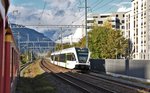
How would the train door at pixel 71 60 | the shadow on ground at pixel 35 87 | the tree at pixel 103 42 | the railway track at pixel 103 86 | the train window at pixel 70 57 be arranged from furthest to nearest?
the tree at pixel 103 42, the train window at pixel 70 57, the train door at pixel 71 60, the railway track at pixel 103 86, the shadow on ground at pixel 35 87

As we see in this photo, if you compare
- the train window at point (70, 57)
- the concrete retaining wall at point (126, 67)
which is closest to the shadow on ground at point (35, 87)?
the concrete retaining wall at point (126, 67)

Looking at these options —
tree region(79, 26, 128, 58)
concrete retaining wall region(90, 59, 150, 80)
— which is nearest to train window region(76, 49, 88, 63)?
concrete retaining wall region(90, 59, 150, 80)

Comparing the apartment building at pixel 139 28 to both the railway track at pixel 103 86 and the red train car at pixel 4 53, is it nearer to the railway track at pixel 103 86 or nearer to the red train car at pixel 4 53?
the railway track at pixel 103 86

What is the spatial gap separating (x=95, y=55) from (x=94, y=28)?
807 cm

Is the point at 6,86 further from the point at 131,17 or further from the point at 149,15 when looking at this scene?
the point at 131,17

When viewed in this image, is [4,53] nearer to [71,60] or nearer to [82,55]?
[82,55]

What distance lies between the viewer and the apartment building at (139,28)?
485ft

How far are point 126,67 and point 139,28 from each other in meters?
120

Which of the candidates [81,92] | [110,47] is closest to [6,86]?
[81,92]

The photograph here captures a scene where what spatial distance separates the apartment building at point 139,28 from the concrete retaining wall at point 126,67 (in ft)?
295

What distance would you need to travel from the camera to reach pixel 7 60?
8.06 m

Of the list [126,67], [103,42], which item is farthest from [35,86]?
[103,42]

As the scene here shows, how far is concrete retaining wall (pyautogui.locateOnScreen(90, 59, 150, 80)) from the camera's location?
34406mm

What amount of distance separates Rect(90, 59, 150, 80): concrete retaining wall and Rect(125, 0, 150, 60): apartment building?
89.9 metres
